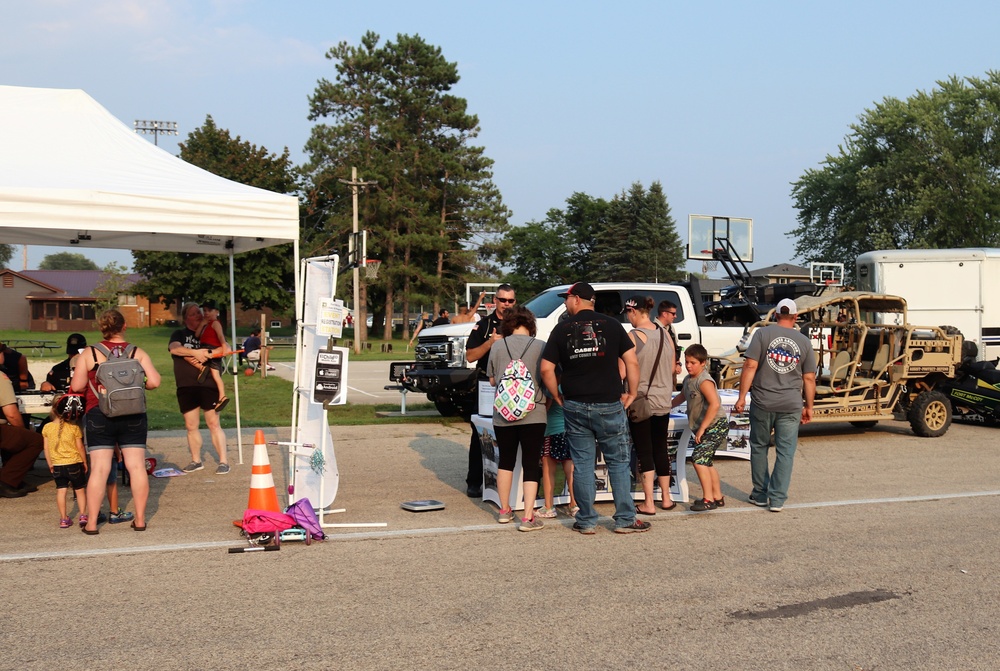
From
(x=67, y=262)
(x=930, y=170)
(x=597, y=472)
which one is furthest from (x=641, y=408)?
(x=67, y=262)

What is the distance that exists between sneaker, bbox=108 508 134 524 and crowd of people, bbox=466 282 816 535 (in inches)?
120

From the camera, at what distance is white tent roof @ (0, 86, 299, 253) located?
7.69 meters

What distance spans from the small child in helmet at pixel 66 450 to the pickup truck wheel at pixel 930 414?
35.9ft

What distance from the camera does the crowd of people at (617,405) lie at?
22.7 ft

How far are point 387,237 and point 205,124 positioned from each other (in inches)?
733

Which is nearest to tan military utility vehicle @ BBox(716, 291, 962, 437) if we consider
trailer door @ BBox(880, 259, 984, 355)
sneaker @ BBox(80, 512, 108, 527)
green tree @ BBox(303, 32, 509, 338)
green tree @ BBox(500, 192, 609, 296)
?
trailer door @ BBox(880, 259, 984, 355)

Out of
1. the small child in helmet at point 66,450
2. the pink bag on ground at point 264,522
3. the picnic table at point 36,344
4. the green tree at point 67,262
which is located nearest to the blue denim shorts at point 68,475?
the small child in helmet at point 66,450

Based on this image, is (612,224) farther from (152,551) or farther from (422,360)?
(152,551)

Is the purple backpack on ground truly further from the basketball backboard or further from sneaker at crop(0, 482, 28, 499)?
the basketball backboard

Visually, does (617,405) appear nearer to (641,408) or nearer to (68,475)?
(641,408)

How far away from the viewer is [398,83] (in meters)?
57.5

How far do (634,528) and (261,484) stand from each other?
299 centimetres

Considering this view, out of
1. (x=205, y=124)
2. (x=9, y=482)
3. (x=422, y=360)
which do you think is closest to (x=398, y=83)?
(x=205, y=124)

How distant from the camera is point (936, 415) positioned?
13.0m
